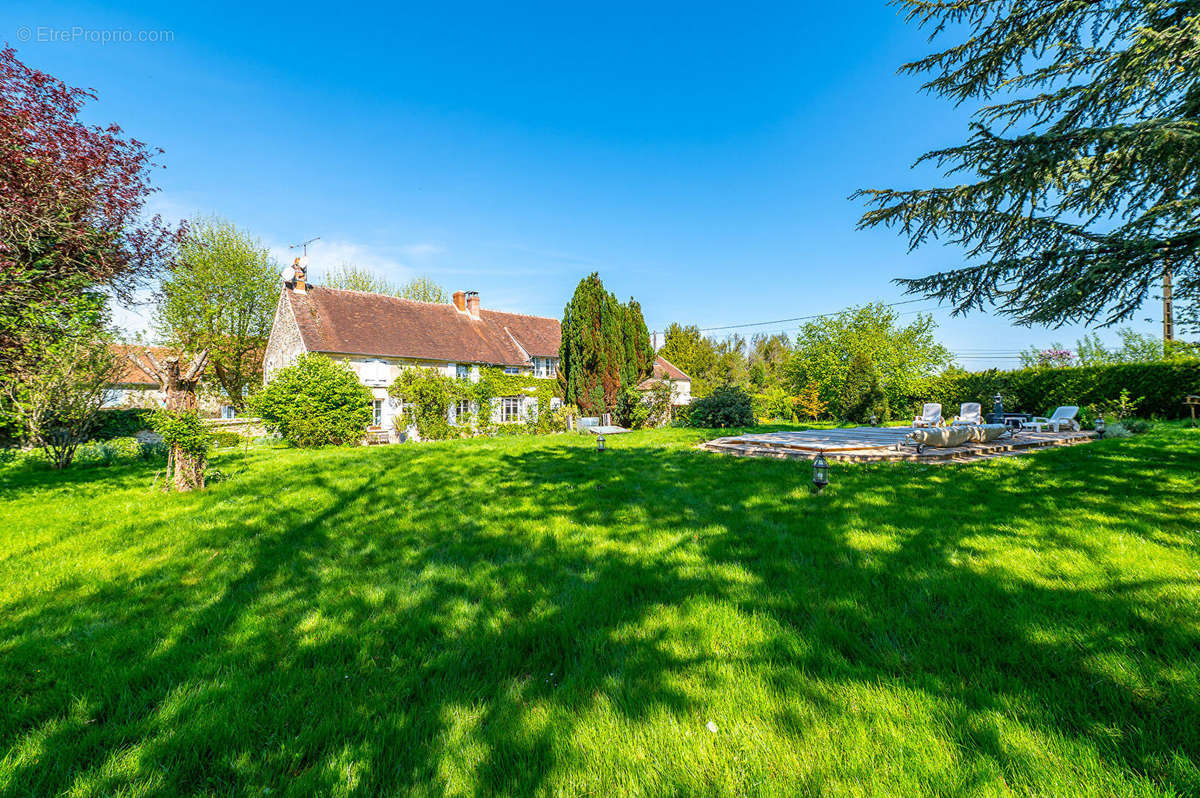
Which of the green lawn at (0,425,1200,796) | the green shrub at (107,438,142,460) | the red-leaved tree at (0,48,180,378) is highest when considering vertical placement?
the red-leaved tree at (0,48,180,378)

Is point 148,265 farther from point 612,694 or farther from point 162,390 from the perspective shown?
point 612,694

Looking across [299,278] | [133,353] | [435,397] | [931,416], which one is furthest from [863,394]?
[299,278]

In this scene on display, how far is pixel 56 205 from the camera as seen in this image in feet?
25.2

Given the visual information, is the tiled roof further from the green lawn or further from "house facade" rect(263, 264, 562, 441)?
the green lawn

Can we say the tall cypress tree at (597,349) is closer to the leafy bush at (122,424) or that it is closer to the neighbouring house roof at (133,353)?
the neighbouring house roof at (133,353)

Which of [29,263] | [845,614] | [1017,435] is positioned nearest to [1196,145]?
[845,614]

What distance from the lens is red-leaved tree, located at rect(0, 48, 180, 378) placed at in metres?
7.19

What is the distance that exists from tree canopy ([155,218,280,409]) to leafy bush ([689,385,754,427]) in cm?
2770

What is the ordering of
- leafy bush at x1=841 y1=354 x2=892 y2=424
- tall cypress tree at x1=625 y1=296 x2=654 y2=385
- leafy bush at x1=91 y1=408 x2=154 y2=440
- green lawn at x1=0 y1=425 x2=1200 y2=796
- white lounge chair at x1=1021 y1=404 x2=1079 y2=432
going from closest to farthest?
green lawn at x1=0 y1=425 x2=1200 y2=796 < white lounge chair at x1=1021 y1=404 x2=1079 y2=432 < leafy bush at x1=91 y1=408 x2=154 y2=440 < leafy bush at x1=841 y1=354 x2=892 y2=424 < tall cypress tree at x1=625 y1=296 x2=654 y2=385

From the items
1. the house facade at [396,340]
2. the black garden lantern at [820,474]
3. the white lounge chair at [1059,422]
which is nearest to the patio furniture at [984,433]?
the white lounge chair at [1059,422]

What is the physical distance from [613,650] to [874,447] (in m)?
9.64

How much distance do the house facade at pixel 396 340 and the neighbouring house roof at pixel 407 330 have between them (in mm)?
49

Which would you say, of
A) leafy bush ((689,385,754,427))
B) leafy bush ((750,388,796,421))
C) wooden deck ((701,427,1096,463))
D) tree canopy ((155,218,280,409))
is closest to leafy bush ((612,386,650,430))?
leafy bush ((689,385,754,427))

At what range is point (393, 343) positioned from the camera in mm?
26531
